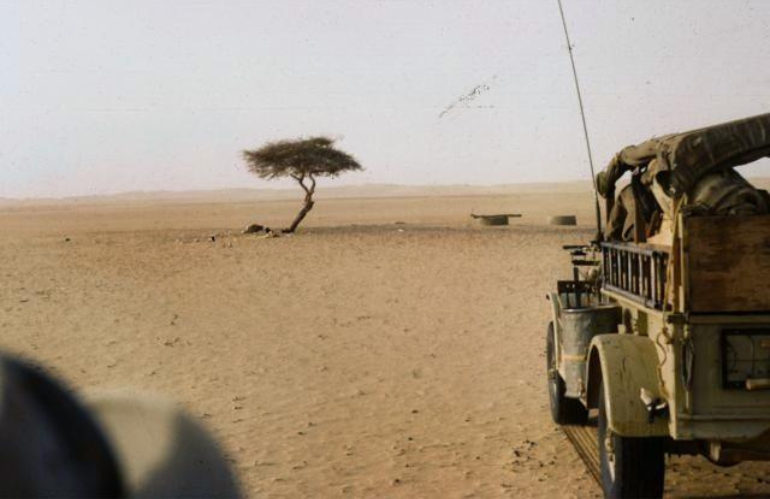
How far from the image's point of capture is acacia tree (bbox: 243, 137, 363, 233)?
37.1 meters

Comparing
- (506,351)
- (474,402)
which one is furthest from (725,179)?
(506,351)

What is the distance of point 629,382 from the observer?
4.69 metres

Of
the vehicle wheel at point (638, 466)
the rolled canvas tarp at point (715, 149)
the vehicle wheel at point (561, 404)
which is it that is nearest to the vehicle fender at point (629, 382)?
the vehicle wheel at point (638, 466)

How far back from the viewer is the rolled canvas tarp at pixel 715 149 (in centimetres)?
471

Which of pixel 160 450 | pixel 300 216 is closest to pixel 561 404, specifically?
pixel 160 450

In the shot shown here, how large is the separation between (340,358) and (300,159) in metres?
26.9

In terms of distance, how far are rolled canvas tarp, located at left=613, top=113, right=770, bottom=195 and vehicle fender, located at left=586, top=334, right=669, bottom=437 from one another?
2.78ft

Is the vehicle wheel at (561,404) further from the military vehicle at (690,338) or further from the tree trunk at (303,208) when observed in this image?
the tree trunk at (303,208)

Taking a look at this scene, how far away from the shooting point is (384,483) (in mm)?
6184

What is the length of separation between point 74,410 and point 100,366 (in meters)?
9.28

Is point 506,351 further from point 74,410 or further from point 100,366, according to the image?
point 74,410

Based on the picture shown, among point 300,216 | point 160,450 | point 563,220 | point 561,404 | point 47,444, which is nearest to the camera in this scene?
point 47,444

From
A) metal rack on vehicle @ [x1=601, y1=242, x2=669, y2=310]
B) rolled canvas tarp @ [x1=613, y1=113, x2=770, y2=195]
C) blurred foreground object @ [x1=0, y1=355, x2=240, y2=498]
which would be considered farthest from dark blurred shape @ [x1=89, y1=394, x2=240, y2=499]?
rolled canvas tarp @ [x1=613, y1=113, x2=770, y2=195]

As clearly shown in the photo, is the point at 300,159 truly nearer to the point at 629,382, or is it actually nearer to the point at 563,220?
the point at 563,220
